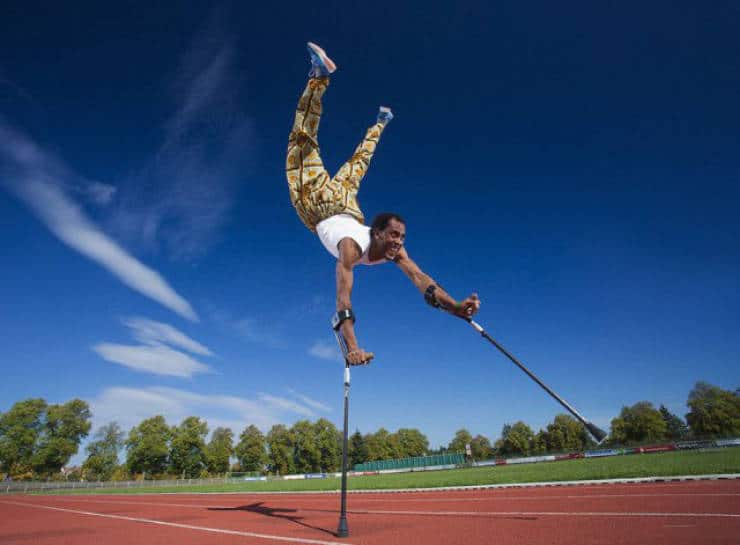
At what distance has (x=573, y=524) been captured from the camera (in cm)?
464

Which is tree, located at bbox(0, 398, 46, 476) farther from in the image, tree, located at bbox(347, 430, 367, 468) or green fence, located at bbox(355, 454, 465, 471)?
tree, located at bbox(347, 430, 367, 468)

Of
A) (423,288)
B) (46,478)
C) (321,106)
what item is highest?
(321,106)

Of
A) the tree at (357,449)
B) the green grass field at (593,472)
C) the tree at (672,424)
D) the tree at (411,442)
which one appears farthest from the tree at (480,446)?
the green grass field at (593,472)

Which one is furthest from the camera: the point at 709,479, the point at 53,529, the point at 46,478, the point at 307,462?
the point at 307,462

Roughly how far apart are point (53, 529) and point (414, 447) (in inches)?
3949

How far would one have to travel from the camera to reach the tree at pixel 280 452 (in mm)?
75812

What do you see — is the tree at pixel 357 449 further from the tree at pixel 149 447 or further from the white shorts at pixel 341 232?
the white shorts at pixel 341 232

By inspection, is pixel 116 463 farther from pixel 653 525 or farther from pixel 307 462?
pixel 653 525

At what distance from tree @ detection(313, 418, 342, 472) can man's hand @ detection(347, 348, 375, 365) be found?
3222 inches

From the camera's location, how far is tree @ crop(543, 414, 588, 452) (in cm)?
7925

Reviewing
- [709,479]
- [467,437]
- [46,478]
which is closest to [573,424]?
[467,437]

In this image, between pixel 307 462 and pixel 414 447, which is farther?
pixel 414 447

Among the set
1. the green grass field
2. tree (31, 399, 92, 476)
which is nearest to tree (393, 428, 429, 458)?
tree (31, 399, 92, 476)

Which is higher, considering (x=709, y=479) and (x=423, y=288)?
(x=423, y=288)
